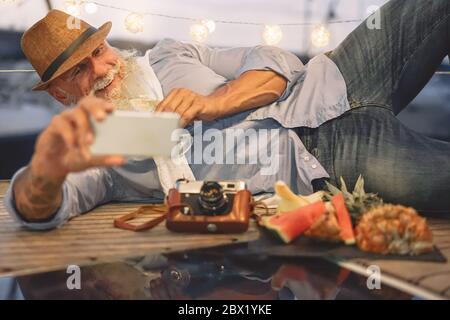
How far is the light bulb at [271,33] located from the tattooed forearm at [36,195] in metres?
0.88

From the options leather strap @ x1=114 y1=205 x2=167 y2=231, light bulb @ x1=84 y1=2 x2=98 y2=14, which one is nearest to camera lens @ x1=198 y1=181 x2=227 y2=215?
leather strap @ x1=114 y1=205 x2=167 y2=231

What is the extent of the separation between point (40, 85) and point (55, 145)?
63 centimetres

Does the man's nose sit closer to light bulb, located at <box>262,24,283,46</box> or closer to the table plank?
the table plank

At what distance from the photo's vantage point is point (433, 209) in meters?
1.53

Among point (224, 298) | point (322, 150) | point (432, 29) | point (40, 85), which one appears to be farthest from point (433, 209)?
point (40, 85)

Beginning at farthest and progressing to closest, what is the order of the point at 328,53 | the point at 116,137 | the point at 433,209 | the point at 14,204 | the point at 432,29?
1. the point at 328,53
2. the point at 432,29
3. the point at 433,209
4. the point at 14,204
5. the point at 116,137

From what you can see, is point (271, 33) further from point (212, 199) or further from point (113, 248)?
point (113, 248)

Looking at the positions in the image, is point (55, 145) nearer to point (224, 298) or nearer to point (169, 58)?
point (224, 298)

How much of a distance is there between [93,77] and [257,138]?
45cm

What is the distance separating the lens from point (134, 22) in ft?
6.03

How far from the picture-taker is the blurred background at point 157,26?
183 cm

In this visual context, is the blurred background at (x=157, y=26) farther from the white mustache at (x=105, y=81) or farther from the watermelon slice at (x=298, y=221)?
the watermelon slice at (x=298, y=221)

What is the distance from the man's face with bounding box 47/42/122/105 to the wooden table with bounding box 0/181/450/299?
0.33 metres

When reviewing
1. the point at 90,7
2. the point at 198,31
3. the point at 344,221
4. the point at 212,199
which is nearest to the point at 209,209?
the point at 212,199
